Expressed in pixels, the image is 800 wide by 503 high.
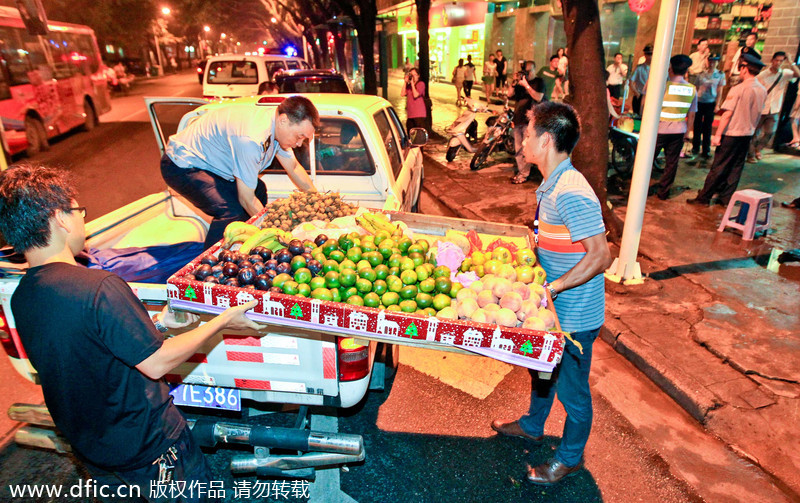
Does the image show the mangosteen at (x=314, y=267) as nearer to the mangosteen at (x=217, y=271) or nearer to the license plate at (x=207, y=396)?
the mangosteen at (x=217, y=271)

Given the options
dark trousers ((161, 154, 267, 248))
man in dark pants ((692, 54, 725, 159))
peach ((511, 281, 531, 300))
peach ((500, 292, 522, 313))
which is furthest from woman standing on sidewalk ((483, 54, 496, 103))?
peach ((500, 292, 522, 313))

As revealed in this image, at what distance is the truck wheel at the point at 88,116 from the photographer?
16531 mm

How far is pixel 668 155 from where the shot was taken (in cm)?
820

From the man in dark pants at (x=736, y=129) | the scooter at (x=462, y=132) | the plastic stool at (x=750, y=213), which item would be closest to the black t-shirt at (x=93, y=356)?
the plastic stool at (x=750, y=213)

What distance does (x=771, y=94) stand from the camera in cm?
1004

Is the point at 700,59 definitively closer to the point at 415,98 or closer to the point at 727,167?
the point at 727,167

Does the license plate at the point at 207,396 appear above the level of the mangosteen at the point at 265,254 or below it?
below

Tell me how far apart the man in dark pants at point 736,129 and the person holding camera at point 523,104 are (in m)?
3.18

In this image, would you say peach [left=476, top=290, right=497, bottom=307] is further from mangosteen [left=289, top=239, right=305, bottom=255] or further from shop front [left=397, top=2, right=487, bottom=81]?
shop front [left=397, top=2, right=487, bottom=81]

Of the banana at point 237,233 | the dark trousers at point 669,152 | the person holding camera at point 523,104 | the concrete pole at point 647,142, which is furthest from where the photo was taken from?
the person holding camera at point 523,104

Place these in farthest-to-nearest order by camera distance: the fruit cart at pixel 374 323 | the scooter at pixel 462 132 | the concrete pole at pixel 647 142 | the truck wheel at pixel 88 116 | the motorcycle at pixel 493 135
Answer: the truck wheel at pixel 88 116 → the scooter at pixel 462 132 → the motorcycle at pixel 493 135 → the concrete pole at pixel 647 142 → the fruit cart at pixel 374 323

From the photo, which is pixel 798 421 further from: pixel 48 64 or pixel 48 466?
pixel 48 64

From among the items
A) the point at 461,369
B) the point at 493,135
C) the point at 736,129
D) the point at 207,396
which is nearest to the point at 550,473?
the point at 461,369

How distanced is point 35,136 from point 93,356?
14.3 meters
